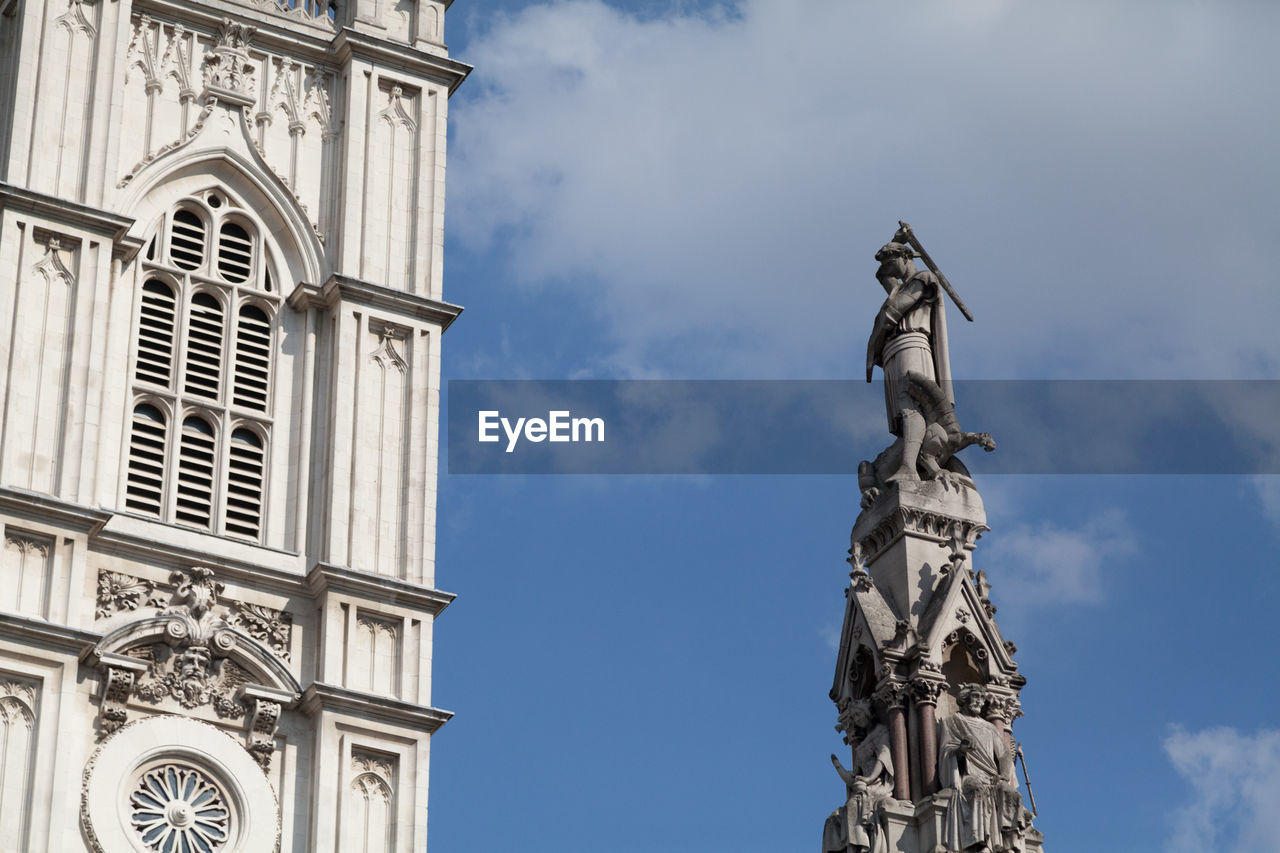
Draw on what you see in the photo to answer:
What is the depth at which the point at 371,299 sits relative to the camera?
1677 inches

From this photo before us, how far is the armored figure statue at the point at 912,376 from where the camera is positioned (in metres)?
30.5

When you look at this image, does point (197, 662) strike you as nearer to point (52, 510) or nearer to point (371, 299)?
point (52, 510)

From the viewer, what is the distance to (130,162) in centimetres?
4197

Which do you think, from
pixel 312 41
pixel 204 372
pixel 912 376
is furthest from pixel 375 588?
pixel 912 376

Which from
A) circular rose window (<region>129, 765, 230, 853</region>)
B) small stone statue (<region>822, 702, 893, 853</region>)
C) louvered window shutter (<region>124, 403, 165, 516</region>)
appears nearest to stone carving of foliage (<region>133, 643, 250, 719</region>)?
circular rose window (<region>129, 765, 230, 853</region>)

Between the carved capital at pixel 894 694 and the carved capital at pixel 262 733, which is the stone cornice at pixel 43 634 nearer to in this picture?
the carved capital at pixel 262 733

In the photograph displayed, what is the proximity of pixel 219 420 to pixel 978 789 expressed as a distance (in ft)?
54.9

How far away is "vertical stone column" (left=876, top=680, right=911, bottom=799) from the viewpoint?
27875 mm

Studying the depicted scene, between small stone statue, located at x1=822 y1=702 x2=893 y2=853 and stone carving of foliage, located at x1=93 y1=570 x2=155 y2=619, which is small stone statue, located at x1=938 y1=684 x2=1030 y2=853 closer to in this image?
small stone statue, located at x1=822 y1=702 x2=893 y2=853

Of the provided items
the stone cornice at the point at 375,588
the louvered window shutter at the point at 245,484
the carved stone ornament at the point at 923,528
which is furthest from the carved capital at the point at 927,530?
the louvered window shutter at the point at 245,484

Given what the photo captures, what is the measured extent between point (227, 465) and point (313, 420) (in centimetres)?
165

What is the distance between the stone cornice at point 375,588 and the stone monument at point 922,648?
10.5 meters

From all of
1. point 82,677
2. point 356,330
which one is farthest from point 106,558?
point 356,330

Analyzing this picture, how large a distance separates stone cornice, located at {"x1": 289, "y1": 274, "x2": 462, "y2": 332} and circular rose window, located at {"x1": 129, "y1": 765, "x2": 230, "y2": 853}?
8.18 m
